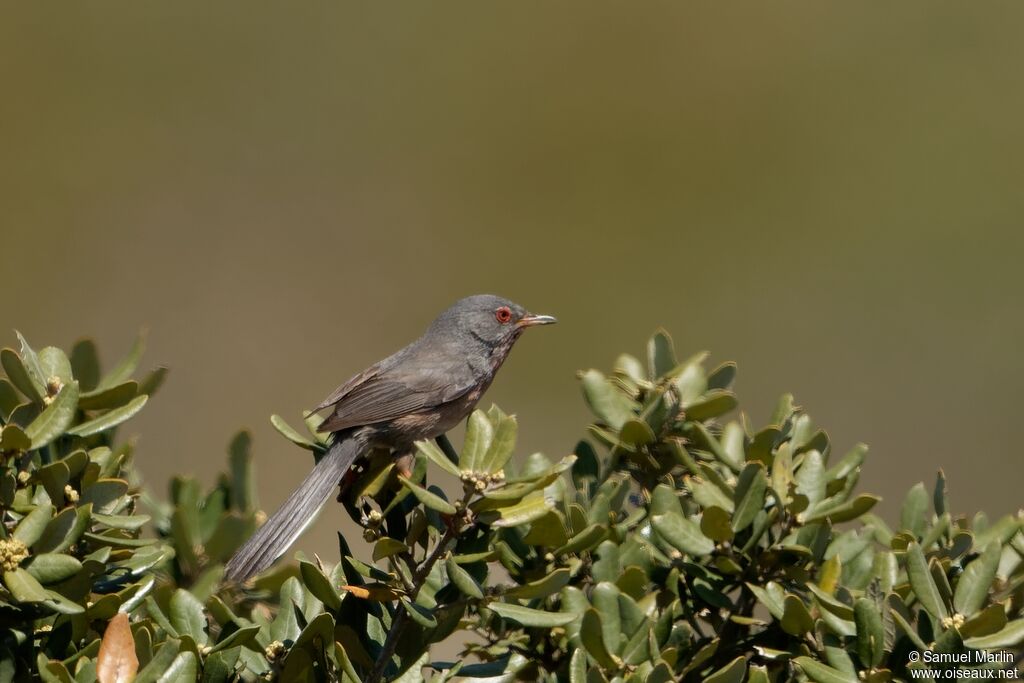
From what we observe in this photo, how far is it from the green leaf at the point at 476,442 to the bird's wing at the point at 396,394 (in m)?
1.34

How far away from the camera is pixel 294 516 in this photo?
3619mm

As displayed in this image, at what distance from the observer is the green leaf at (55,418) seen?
2.58m

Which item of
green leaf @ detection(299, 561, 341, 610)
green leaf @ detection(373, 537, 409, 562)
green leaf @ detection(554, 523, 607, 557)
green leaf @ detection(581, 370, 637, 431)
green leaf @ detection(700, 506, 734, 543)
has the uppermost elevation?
green leaf @ detection(581, 370, 637, 431)

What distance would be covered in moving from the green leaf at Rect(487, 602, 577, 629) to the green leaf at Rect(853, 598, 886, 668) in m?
0.67

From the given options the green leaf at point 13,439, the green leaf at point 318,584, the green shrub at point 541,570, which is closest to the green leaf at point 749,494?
the green shrub at point 541,570

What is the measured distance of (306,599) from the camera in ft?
9.61

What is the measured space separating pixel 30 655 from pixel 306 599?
0.69 meters

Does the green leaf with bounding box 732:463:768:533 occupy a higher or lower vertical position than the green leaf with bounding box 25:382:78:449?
lower

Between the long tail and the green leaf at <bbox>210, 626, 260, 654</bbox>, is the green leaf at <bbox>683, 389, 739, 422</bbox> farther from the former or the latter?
the green leaf at <bbox>210, 626, 260, 654</bbox>

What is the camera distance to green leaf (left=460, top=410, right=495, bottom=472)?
8.74 feet

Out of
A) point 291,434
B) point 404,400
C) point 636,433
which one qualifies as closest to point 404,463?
point 291,434

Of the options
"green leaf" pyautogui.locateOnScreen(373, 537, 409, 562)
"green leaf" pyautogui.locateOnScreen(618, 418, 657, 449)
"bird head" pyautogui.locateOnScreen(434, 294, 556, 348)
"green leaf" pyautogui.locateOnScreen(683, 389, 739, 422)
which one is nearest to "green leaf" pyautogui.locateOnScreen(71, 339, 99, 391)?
"green leaf" pyautogui.locateOnScreen(373, 537, 409, 562)

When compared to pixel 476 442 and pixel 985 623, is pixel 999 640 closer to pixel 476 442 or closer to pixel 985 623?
pixel 985 623

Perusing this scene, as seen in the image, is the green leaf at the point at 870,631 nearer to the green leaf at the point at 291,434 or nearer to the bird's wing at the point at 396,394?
the green leaf at the point at 291,434
